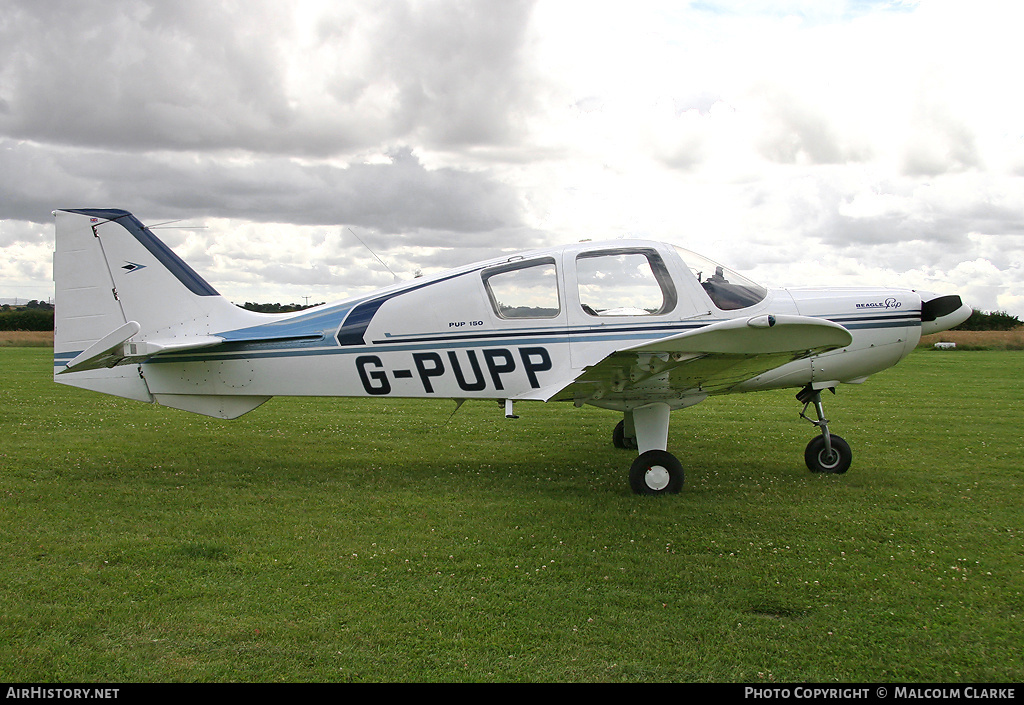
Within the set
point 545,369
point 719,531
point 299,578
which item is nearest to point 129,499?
point 299,578

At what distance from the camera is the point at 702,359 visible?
20.2 ft

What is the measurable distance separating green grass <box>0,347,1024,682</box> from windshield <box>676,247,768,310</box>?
1925 mm

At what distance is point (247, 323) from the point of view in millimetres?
7438

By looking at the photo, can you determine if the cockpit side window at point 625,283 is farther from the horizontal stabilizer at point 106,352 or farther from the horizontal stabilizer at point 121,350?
the horizontal stabilizer at point 106,352

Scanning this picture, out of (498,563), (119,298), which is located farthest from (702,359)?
(119,298)

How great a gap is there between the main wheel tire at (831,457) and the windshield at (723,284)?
76.5 inches

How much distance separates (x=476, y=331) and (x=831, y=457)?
427 centimetres

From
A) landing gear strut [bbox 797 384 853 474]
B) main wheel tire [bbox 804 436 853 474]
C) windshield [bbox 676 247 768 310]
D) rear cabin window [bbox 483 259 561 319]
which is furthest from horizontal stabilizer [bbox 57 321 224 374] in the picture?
main wheel tire [bbox 804 436 853 474]

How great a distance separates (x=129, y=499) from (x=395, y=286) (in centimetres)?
331

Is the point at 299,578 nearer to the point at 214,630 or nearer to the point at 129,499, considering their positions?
the point at 214,630

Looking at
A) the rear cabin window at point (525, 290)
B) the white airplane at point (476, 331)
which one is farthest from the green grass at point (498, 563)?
the rear cabin window at point (525, 290)

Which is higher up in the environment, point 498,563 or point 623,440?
point 498,563

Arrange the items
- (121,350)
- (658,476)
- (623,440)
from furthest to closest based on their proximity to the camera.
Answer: (623,440)
(121,350)
(658,476)

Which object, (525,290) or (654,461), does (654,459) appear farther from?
(525,290)
